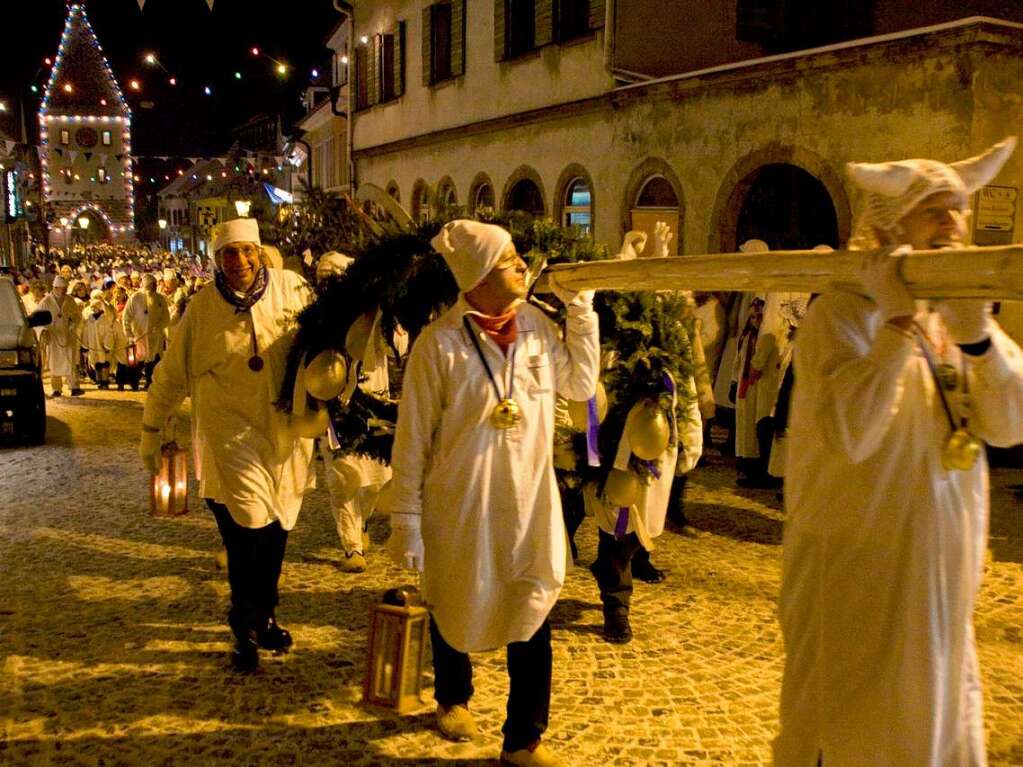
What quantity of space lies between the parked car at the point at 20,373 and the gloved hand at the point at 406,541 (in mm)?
10116

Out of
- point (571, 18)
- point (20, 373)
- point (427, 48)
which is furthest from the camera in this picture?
point (427, 48)

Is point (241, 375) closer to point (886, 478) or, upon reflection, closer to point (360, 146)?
point (886, 478)

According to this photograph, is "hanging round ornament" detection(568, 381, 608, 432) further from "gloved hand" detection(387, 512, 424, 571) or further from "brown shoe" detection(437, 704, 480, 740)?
"brown shoe" detection(437, 704, 480, 740)

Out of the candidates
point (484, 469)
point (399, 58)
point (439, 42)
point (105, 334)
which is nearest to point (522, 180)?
point (439, 42)

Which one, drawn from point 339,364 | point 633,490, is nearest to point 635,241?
point 633,490

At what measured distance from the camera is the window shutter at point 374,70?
1031 inches

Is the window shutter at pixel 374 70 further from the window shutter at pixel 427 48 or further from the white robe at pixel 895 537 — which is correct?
the white robe at pixel 895 537

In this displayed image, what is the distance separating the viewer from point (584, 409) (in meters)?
4.85

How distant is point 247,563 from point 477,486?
190 cm

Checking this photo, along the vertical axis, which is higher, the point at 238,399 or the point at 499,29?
the point at 499,29

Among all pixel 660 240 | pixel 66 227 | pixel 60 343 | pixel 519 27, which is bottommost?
pixel 60 343

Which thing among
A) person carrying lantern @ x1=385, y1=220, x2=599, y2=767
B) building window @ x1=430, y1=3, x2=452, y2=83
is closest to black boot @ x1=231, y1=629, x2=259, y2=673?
person carrying lantern @ x1=385, y1=220, x2=599, y2=767

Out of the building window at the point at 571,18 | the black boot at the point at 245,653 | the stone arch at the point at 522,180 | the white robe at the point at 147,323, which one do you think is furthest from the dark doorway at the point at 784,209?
the black boot at the point at 245,653

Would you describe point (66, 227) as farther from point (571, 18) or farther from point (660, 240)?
point (660, 240)
